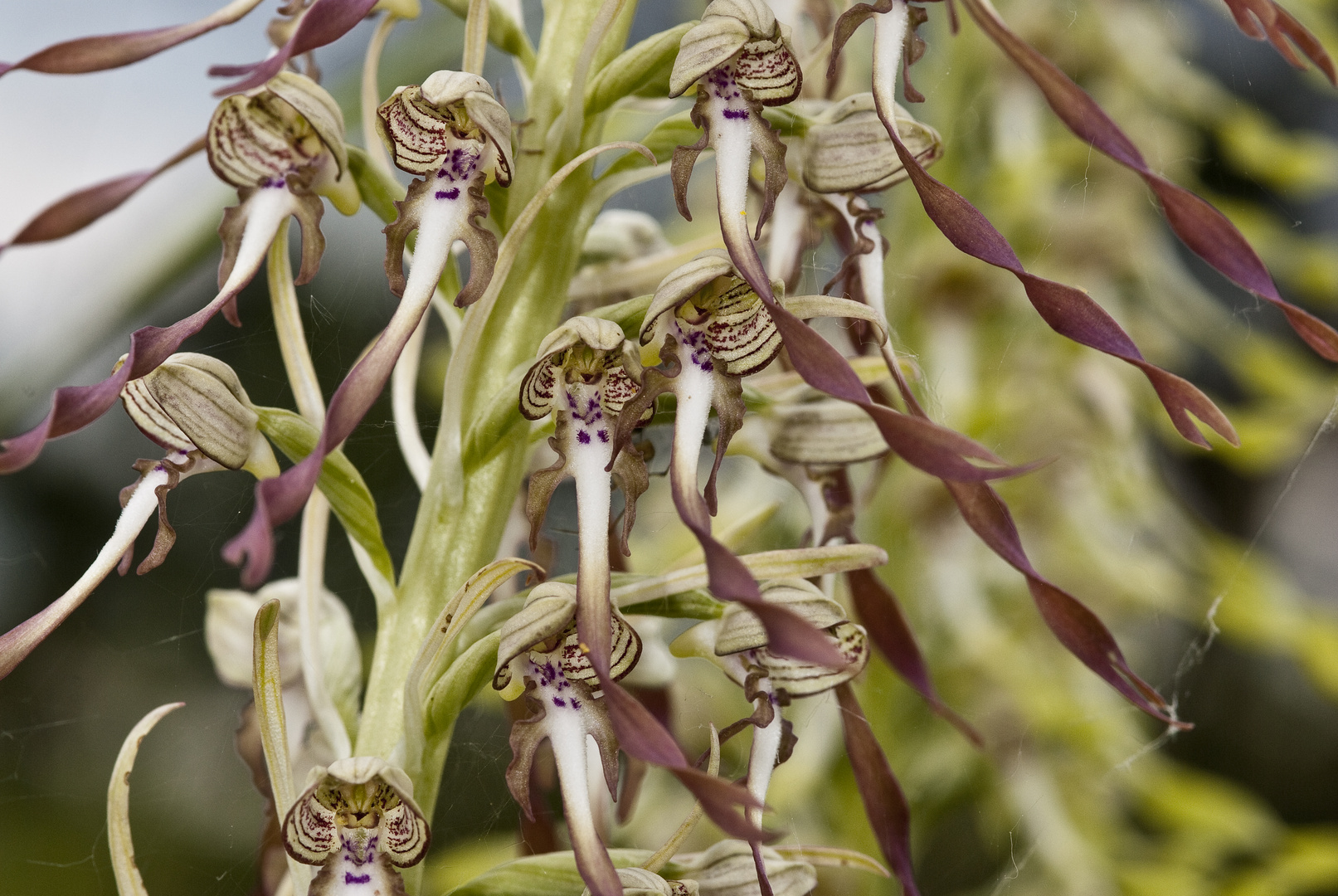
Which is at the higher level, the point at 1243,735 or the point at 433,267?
the point at 433,267

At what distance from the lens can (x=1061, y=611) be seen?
0.48m

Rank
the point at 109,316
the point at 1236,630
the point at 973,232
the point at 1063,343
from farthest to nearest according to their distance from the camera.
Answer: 1. the point at 1236,630
2. the point at 1063,343
3. the point at 109,316
4. the point at 973,232

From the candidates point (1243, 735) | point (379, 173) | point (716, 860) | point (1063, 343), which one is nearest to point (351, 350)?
point (379, 173)

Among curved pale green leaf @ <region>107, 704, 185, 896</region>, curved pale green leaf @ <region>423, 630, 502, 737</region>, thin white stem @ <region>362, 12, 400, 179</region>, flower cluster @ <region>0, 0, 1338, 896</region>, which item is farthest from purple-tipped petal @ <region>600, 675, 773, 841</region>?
thin white stem @ <region>362, 12, 400, 179</region>

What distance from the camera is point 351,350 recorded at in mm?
812

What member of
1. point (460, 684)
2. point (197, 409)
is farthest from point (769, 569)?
point (197, 409)

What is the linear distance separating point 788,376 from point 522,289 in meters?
0.17

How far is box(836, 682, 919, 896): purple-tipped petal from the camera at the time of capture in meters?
0.58

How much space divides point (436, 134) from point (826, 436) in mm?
279

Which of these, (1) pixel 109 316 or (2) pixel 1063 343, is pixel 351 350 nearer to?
(1) pixel 109 316

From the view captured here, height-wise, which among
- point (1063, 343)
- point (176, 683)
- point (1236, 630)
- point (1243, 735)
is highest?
point (176, 683)

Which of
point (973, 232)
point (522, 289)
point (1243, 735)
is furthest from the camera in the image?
point (1243, 735)

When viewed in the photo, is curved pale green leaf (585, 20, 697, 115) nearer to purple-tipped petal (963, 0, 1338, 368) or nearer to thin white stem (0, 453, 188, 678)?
purple-tipped petal (963, 0, 1338, 368)

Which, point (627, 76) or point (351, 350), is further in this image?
point (351, 350)
